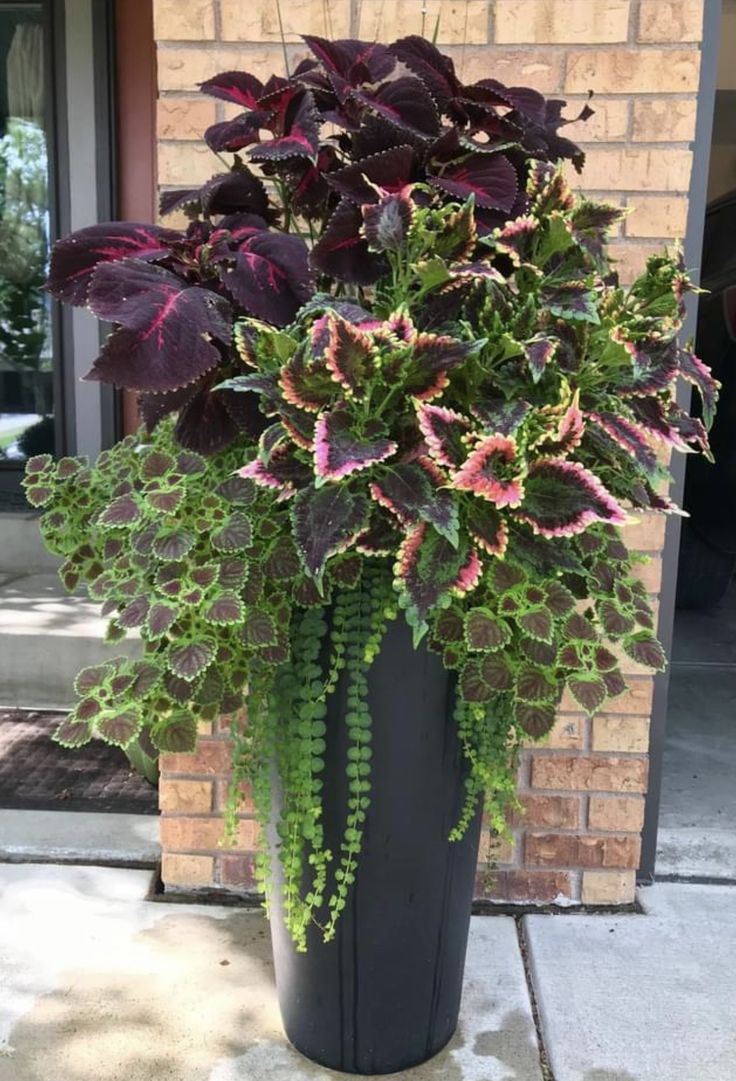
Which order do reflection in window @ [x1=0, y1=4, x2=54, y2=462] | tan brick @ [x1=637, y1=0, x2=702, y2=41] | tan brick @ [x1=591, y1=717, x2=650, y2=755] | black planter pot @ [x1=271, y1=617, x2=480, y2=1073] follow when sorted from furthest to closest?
reflection in window @ [x1=0, y1=4, x2=54, y2=462]
tan brick @ [x1=591, y1=717, x2=650, y2=755]
tan brick @ [x1=637, y1=0, x2=702, y2=41]
black planter pot @ [x1=271, y1=617, x2=480, y2=1073]

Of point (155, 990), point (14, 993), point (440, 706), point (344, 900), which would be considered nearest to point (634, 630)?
point (440, 706)

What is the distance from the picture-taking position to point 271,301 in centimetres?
149

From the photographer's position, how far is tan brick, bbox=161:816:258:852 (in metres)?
2.44

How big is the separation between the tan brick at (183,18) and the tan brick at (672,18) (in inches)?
36.8

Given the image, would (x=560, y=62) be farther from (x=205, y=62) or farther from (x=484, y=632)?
(x=484, y=632)

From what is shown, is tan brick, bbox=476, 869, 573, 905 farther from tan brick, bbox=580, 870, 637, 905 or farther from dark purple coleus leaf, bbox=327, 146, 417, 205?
dark purple coleus leaf, bbox=327, 146, 417, 205

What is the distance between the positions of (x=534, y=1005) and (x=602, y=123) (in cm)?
188

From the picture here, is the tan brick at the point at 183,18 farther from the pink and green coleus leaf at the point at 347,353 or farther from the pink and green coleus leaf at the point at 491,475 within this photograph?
the pink and green coleus leaf at the point at 491,475

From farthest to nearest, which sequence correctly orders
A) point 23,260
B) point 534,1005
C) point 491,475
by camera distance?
1. point 23,260
2. point 534,1005
3. point 491,475

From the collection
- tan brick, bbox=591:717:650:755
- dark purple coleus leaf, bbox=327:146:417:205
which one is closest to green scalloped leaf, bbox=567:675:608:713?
dark purple coleus leaf, bbox=327:146:417:205

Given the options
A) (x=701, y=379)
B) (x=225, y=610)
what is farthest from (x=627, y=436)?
(x=225, y=610)

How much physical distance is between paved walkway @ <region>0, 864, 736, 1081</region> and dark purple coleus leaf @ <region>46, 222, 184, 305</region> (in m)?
1.39

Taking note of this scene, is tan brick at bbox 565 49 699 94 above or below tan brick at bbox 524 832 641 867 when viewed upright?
above

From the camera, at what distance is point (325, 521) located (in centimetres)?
137
